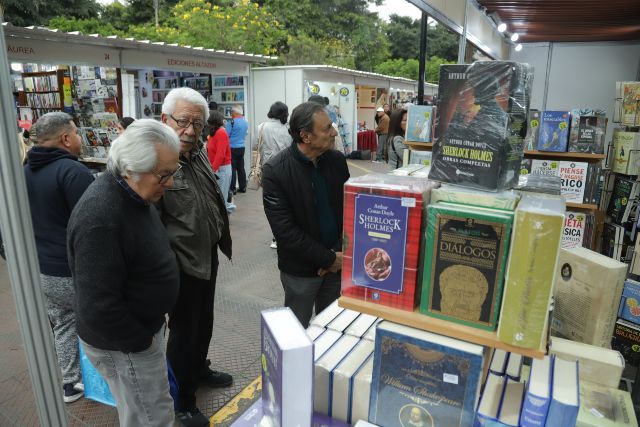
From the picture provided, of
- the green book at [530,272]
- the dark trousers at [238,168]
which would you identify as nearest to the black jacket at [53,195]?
the green book at [530,272]

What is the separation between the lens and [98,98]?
700 centimetres

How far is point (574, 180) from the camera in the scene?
11.8 ft

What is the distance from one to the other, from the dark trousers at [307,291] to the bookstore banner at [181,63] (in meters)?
5.80

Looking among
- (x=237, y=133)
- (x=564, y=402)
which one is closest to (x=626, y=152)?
(x=564, y=402)

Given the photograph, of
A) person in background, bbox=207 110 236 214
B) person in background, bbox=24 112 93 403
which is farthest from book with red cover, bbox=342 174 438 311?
person in background, bbox=207 110 236 214

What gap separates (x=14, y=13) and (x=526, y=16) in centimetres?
2074

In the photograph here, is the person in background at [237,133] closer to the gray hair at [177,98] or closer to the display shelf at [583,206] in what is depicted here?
the display shelf at [583,206]

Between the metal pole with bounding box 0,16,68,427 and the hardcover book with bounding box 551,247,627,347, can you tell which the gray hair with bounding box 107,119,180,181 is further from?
the hardcover book with bounding box 551,247,627,347

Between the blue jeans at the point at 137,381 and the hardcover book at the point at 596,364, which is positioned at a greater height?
the hardcover book at the point at 596,364

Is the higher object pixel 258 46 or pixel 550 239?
pixel 258 46

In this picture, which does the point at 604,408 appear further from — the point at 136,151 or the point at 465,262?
the point at 136,151

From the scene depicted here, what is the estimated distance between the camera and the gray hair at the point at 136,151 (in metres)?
1.63

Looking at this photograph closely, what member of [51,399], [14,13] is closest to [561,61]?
[51,399]

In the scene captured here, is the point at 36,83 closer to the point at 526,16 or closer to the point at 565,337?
the point at 526,16
